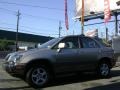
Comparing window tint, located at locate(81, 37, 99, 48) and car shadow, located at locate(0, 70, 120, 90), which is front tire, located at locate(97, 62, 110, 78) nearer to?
car shadow, located at locate(0, 70, 120, 90)

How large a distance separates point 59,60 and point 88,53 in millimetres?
1439

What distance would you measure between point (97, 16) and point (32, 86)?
26101 millimetres

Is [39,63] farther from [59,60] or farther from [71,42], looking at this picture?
[71,42]

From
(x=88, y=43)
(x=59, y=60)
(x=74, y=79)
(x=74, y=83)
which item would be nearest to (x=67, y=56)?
A: (x=59, y=60)

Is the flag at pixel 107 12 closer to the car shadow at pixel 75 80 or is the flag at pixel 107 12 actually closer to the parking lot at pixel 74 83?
Answer: the car shadow at pixel 75 80

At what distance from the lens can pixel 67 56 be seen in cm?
1123

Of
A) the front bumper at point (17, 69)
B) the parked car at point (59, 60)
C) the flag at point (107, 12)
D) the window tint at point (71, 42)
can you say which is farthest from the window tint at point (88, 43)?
the flag at point (107, 12)

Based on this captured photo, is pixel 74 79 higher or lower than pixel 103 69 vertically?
lower

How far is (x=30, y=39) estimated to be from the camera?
96.6 metres

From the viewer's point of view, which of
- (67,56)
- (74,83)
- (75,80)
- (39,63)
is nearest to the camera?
(39,63)

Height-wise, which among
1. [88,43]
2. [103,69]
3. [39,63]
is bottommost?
[103,69]

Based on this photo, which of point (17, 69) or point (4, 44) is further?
point (4, 44)

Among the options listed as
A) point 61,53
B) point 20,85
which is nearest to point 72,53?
point 61,53

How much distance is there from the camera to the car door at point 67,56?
11.0 m
